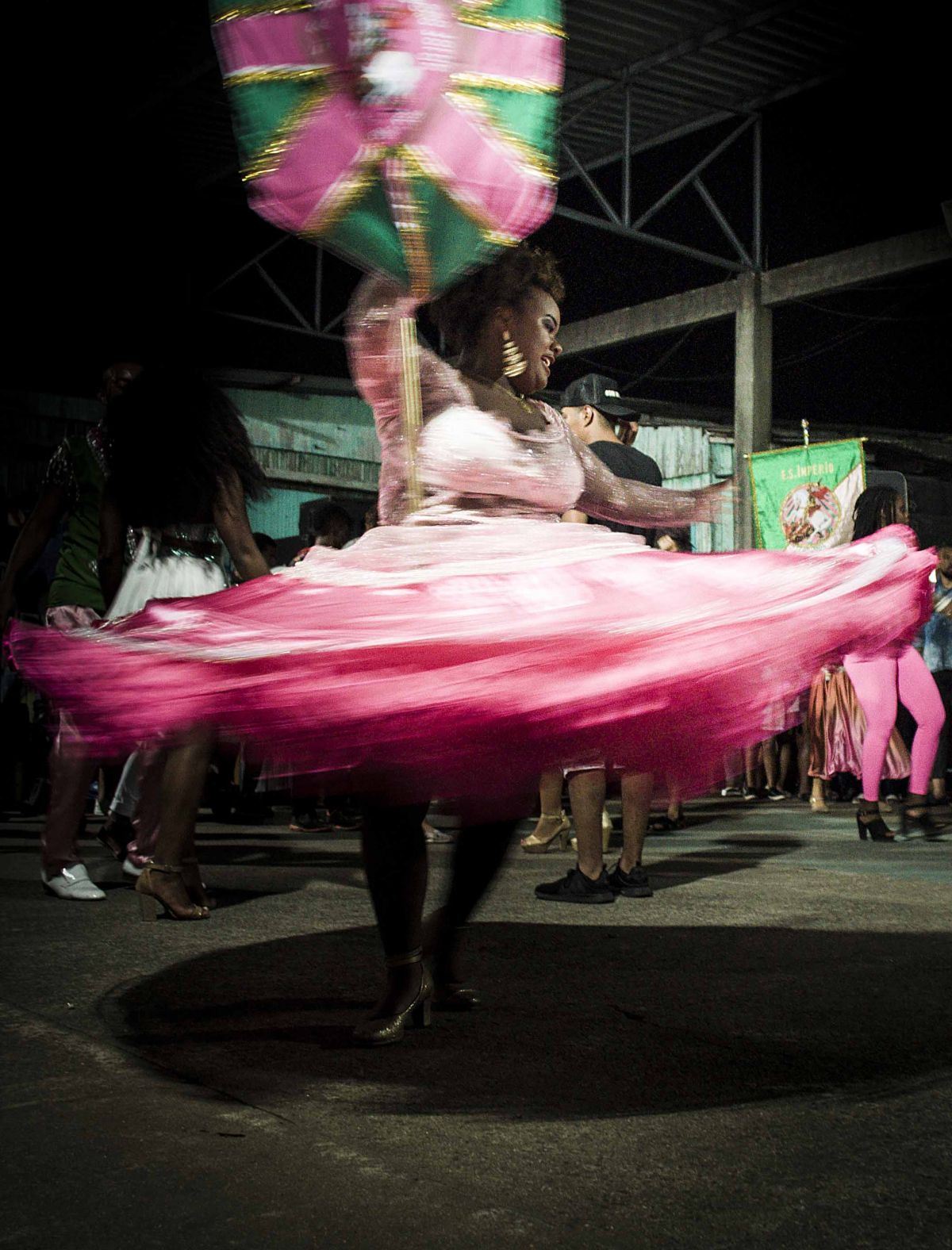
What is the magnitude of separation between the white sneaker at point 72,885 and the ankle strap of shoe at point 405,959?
83.9 inches

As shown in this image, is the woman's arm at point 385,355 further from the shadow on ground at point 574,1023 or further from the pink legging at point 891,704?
the pink legging at point 891,704

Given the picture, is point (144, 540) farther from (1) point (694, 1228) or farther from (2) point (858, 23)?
(2) point (858, 23)

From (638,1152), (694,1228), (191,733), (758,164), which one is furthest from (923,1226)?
(758,164)

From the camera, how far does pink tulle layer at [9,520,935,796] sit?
228 cm

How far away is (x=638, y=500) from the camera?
317cm

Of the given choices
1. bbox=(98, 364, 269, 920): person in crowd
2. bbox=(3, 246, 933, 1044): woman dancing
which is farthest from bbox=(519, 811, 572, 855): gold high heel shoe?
bbox=(3, 246, 933, 1044): woman dancing

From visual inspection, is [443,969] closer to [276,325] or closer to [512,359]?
[512,359]

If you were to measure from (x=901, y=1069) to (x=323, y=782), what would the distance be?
1178 mm

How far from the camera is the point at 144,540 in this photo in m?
4.48

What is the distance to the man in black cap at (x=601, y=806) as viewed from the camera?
4422mm

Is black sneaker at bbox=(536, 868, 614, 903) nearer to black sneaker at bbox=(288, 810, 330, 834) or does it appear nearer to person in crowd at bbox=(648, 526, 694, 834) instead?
person in crowd at bbox=(648, 526, 694, 834)

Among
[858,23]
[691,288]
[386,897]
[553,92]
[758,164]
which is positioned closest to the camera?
[386,897]

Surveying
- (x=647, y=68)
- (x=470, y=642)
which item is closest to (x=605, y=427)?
(x=470, y=642)

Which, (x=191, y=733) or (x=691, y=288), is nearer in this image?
(x=191, y=733)
